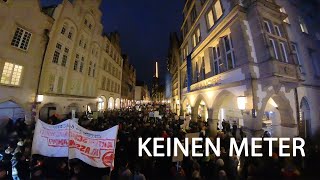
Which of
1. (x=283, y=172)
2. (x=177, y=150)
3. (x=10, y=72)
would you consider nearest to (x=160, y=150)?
(x=177, y=150)

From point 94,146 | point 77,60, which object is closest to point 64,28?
point 77,60

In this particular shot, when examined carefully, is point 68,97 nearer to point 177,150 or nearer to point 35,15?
point 35,15

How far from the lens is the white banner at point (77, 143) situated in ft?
20.1

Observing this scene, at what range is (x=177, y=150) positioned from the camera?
6.93 meters

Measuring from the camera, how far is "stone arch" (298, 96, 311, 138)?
906cm

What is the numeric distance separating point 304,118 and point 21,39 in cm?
2116

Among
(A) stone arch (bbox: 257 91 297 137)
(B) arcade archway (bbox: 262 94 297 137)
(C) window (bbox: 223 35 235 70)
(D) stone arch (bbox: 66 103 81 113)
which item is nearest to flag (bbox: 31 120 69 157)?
(A) stone arch (bbox: 257 91 297 137)

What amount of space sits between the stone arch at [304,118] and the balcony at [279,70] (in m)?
1.34

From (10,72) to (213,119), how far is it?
16.9 m

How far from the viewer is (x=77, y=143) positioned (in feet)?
21.1

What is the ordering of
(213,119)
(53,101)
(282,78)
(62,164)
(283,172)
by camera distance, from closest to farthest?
1. (283,172)
2. (62,164)
3. (282,78)
4. (213,119)
5. (53,101)

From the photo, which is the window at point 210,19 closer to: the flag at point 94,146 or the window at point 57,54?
the flag at point 94,146

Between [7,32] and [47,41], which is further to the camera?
[47,41]

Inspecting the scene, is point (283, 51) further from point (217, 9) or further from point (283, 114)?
point (217, 9)
